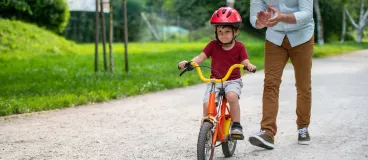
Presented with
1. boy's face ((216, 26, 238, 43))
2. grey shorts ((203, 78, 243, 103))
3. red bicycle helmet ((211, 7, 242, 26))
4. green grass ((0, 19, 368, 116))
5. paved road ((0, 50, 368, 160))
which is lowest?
green grass ((0, 19, 368, 116))

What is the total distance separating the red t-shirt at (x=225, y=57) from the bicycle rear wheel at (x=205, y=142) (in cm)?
57

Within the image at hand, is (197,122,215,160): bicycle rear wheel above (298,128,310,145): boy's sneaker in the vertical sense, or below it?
above

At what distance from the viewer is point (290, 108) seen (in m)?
9.36

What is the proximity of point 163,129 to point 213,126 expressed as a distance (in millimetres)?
2347

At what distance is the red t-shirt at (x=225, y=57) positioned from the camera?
572 centimetres

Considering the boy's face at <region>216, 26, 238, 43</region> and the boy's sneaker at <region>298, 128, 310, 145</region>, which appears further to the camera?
the boy's sneaker at <region>298, 128, 310, 145</region>

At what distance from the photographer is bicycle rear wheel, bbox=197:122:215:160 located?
520 cm

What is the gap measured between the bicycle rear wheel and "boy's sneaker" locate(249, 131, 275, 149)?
2.75 feet

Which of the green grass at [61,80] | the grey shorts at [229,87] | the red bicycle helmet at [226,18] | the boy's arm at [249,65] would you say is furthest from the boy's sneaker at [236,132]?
the green grass at [61,80]

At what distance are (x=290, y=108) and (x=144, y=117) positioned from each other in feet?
6.78

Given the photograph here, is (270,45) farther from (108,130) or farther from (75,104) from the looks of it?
(75,104)

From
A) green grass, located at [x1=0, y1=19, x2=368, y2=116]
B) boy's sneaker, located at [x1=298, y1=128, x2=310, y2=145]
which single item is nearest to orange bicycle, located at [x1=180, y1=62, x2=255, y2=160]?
boy's sneaker, located at [x1=298, y1=128, x2=310, y2=145]

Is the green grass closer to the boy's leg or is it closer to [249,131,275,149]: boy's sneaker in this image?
[249,131,275,149]: boy's sneaker

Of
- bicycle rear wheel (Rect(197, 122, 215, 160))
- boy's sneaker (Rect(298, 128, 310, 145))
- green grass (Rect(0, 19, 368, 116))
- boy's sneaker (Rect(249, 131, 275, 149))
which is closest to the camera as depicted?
bicycle rear wheel (Rect(197, 122, 215, 160))
